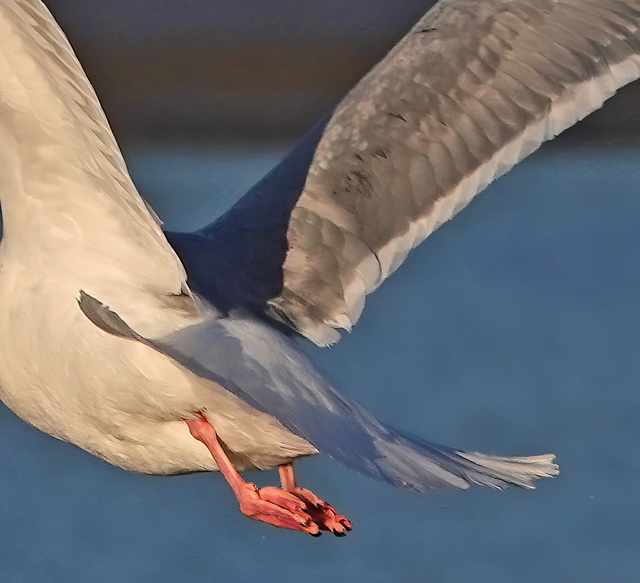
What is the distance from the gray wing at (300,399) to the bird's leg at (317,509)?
0.17 m

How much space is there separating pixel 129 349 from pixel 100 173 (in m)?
0.24

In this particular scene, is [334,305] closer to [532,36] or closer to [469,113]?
[469,113]

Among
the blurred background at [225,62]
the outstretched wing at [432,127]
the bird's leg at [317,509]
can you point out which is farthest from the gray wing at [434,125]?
the blurred background at [225,62]

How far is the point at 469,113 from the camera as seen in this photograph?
6.24 feet

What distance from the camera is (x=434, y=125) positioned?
191 centimetres

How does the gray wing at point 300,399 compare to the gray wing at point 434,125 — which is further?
the gray wing at point 434,125

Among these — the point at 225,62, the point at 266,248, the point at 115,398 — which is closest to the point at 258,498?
the point at 115,398

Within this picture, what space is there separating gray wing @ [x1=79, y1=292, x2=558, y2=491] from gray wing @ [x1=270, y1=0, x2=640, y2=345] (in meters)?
0.24

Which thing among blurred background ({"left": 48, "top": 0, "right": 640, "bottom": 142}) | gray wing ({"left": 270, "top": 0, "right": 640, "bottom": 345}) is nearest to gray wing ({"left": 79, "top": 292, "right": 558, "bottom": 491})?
gray wing ({"left": 270, "top": 0, "right": 640, "bottom": 345})

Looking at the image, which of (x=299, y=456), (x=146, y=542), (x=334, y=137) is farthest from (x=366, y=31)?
(x=299, y=456)

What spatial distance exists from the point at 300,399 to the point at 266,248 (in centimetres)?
41

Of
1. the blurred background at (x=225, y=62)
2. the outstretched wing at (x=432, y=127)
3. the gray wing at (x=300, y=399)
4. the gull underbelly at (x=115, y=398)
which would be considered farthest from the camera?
the blurred background at (x=225, y=62)

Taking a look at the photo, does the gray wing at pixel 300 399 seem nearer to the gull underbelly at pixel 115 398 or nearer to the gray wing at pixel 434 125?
the gull underbelly at pixel 115 398

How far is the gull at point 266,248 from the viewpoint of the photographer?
59.6 inches
